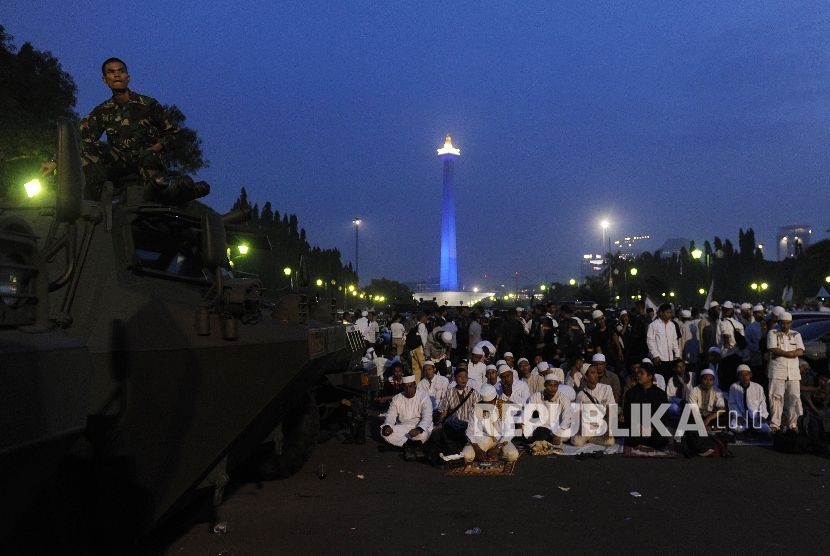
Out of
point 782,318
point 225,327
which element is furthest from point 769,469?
point 225,327

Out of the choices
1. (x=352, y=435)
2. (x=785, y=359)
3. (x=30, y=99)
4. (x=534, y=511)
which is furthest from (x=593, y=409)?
(x=30, y=99)

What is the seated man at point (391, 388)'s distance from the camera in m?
13.6

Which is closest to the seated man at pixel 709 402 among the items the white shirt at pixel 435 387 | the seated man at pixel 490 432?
the seated man at pixel 490 432

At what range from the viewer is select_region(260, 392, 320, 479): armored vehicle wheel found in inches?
330

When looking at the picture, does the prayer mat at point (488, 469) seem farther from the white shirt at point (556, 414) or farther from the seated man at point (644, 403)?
the seated man at point (644, 403)

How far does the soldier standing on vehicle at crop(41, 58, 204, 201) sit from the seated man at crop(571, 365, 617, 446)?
680cm

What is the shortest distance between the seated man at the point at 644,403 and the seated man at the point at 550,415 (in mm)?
769

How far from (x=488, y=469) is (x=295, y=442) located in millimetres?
2314

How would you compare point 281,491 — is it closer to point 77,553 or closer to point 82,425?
point 77,553

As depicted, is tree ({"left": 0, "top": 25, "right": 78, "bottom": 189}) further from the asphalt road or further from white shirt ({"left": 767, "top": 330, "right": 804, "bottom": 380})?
white shirt ({"left": 767, "top": 330, "right": 804, "bottom": 380})

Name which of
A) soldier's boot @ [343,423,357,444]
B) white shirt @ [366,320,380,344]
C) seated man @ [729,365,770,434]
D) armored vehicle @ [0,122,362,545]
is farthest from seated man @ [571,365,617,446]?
white shirt @ [366,320,380,344]

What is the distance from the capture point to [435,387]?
Answer: 12.2 meters

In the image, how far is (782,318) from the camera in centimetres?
1170

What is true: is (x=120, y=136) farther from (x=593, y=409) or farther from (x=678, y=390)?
(x=678, y=390)
